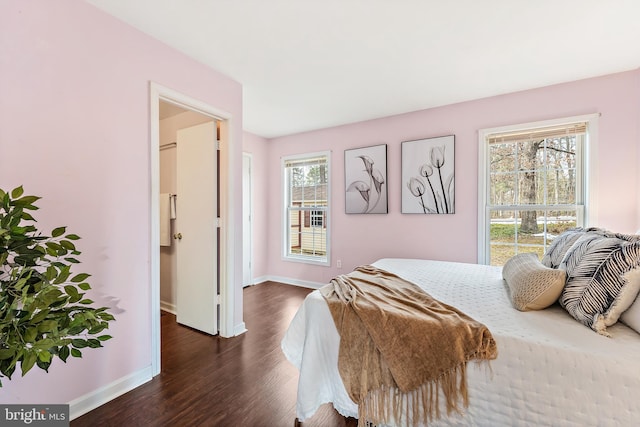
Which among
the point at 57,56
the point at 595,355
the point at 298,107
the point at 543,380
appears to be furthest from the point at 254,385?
the point at 298,107

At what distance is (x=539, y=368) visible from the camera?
1161 millimetres

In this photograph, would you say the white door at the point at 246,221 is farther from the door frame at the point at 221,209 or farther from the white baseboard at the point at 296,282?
the door frame at the point at 221,209

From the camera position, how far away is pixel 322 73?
2.60 meters

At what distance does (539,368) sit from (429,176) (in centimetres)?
258

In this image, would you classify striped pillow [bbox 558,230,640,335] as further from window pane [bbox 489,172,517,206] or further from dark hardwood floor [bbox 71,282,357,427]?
window pane [bbox 489,172,517,206]

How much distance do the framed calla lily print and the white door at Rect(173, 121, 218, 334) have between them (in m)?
1.97

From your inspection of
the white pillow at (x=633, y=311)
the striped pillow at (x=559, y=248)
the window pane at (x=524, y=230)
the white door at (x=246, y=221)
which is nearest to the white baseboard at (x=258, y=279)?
the white door at (x=246, y=221)

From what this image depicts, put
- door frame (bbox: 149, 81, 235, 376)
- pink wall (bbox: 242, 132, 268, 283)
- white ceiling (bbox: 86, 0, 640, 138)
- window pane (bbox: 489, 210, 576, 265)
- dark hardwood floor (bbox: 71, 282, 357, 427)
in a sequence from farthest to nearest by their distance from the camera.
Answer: pink wall (bbox: 242, 132, 268, 283) < window pane (bbox: 489, 210, 576, 265) < door frame (bbox: 149, 81, 235, 376) < white ceiling (bbox: 86, 0, 640, 138) < dark hardwood floor (bbox: 71, 282, 357, 427)

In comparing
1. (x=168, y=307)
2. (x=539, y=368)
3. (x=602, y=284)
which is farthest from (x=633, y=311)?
(x=168, y=307)

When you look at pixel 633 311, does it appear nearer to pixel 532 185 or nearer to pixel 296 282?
pixel 532 185

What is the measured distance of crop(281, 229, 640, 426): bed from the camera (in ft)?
3.52

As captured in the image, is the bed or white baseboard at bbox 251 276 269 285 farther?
white baseboard at bbox 251 276 269 285

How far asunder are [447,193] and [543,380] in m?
2.45

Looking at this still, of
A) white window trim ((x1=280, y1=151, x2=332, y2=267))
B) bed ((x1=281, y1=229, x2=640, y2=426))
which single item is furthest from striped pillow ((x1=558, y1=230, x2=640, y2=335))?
white window trim ((x1=280, y1=151, x2=332, y2=267))
